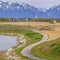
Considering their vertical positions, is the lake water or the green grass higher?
the green grass

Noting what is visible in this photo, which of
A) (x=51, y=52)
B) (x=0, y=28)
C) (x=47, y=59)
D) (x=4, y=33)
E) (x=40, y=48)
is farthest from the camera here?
(x=0, y=28)

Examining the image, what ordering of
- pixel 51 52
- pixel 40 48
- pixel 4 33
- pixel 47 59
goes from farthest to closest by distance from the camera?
pixel 4 33 → pixel 40 48 → pixel 51 52 → pixel 47 59

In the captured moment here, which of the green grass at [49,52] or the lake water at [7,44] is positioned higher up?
the green grass at [49,52]

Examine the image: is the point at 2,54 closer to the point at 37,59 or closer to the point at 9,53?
the point at 9,53

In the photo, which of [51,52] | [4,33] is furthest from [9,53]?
[4,33]

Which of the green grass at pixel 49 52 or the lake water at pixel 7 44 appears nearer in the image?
the green grass at pixel 49 52

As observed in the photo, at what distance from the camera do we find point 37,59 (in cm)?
5047

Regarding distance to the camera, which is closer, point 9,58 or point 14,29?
point 9,58

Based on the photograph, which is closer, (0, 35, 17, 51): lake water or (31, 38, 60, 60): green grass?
(31, 38, 60, 60): green grass

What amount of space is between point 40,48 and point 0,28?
56599mm

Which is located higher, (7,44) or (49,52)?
(49,52)

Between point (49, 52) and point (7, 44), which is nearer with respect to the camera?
point (49, 52)

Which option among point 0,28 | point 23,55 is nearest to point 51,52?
point 23,55

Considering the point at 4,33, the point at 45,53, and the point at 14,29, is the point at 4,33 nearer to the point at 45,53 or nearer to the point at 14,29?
the point at 14,29
